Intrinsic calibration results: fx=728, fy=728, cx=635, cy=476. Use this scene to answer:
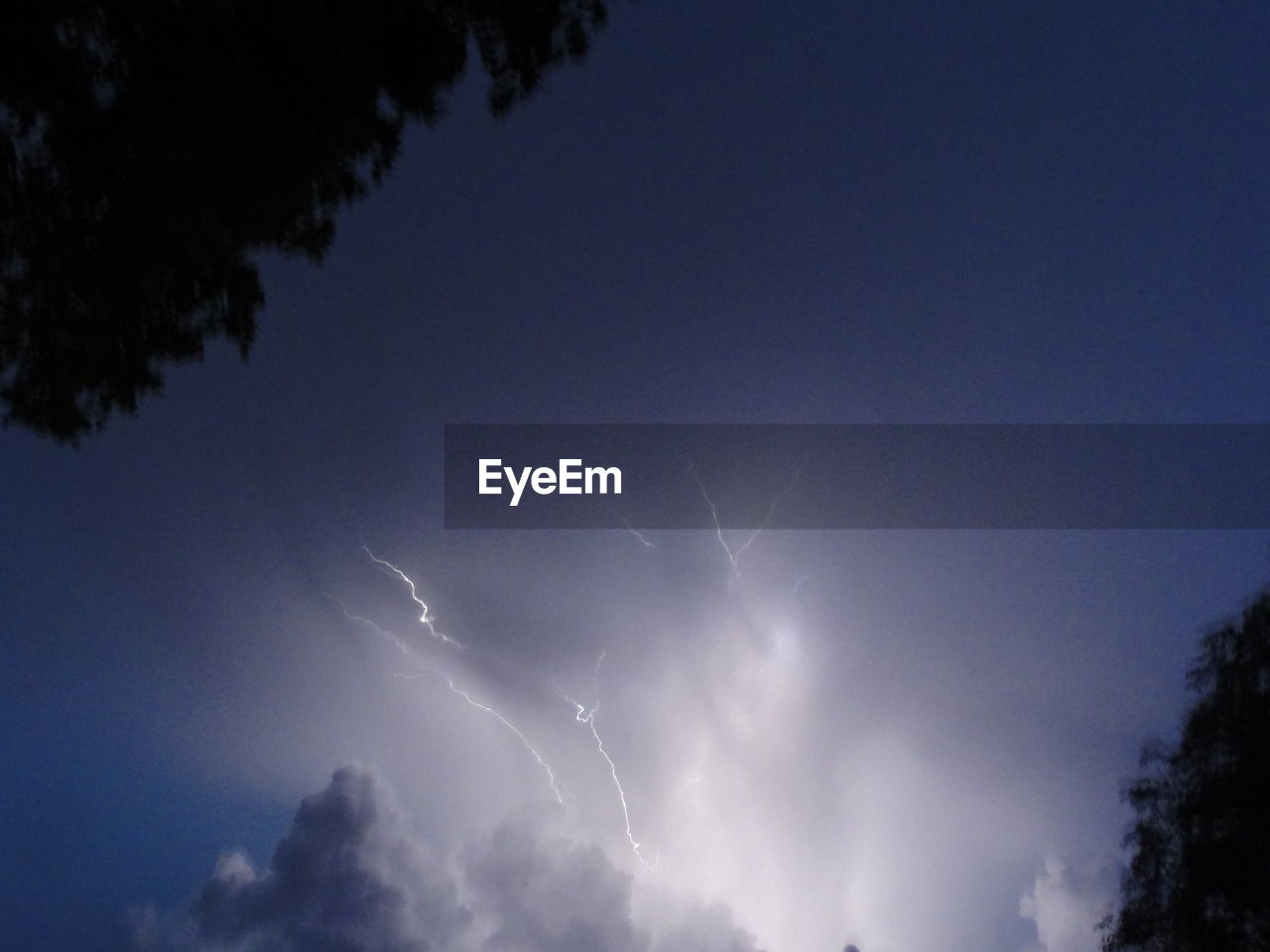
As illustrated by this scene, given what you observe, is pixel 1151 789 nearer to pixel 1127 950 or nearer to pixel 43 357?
pixel 1127 950

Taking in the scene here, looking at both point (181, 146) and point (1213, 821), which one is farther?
point (1213, 821)

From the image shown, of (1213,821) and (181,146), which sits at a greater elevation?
(181,146)

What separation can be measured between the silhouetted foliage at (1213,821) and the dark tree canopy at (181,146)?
400 inches

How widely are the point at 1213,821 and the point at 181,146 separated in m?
12.0

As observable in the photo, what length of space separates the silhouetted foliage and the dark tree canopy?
1016cm

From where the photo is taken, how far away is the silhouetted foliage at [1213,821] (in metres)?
8.09

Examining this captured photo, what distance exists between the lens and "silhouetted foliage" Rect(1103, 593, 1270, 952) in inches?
318

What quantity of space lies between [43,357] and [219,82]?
2.10 metres

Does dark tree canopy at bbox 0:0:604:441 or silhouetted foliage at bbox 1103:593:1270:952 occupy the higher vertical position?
dark tree canopy at bbox 0:0:604:441

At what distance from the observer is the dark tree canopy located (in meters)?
4.23

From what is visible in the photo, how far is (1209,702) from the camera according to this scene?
9031 millimetres

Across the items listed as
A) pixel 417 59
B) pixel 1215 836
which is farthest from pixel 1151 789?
pixel 417 59

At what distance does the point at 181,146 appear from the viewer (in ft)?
14.4

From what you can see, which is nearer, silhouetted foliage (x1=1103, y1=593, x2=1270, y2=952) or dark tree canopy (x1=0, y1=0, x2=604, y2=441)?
dark tree canopy (x1=0, y1=0, x2=604, y2=441)
